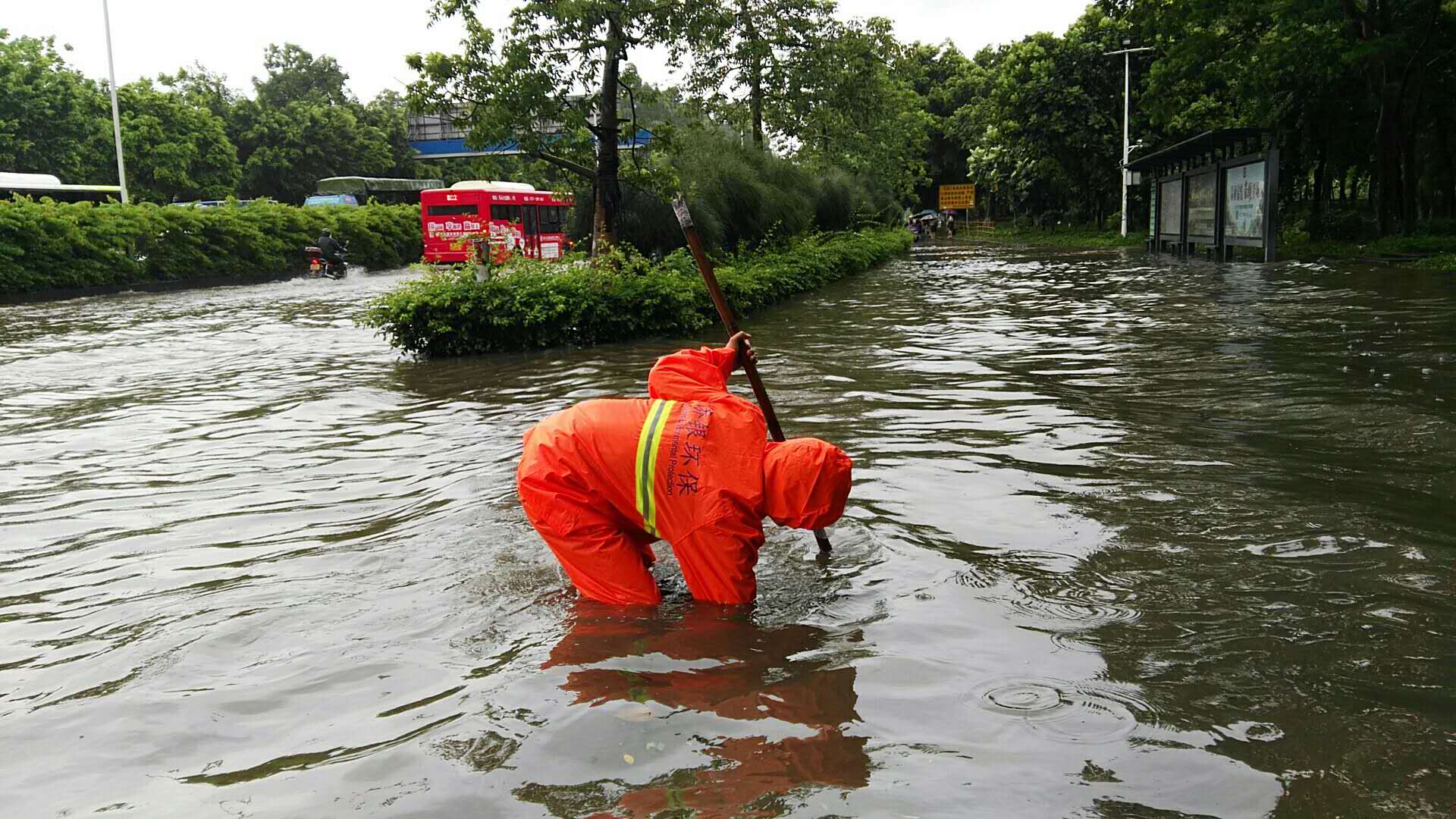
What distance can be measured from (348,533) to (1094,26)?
39.5 m

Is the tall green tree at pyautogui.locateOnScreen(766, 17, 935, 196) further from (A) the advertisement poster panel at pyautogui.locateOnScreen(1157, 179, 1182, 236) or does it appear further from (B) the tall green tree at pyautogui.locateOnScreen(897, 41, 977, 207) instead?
(B) the tall green tree at pyautogui.locateOnScreen(897, 41, 977, 207)

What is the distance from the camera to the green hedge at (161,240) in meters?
22.2

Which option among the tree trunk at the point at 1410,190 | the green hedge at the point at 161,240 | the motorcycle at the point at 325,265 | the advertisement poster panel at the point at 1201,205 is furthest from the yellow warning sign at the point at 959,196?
the motorcycle at the point at 325,265

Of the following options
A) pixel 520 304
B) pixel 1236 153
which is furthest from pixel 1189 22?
pixel 520 304

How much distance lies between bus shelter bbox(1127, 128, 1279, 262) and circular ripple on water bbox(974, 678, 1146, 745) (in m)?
19.1

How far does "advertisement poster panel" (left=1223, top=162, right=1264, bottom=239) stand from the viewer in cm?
2123

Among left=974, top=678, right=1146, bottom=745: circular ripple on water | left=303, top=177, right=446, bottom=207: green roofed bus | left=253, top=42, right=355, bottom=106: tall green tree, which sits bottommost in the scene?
left=974, top=678, right=1146, bottom=745: circular ripple on water

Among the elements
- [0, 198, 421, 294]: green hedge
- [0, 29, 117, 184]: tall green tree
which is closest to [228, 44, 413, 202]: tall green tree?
[0, 29, 117, 184]: tall green tree

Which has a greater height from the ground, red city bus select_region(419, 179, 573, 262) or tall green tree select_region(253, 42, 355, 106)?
tall green tree select_region(253, 42, 355, 106)

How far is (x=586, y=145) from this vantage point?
16.4m

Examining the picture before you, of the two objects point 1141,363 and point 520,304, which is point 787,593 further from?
point 520,304

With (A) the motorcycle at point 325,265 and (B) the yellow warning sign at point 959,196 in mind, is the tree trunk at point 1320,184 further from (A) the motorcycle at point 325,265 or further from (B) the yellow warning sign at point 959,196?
(A) the motorcycle at point 325,265

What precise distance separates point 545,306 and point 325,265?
17186mm

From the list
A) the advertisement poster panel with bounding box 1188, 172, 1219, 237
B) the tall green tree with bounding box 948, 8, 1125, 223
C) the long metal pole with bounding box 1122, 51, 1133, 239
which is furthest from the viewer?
the tall green tree with bounding box 948, 8, 1125, 223
